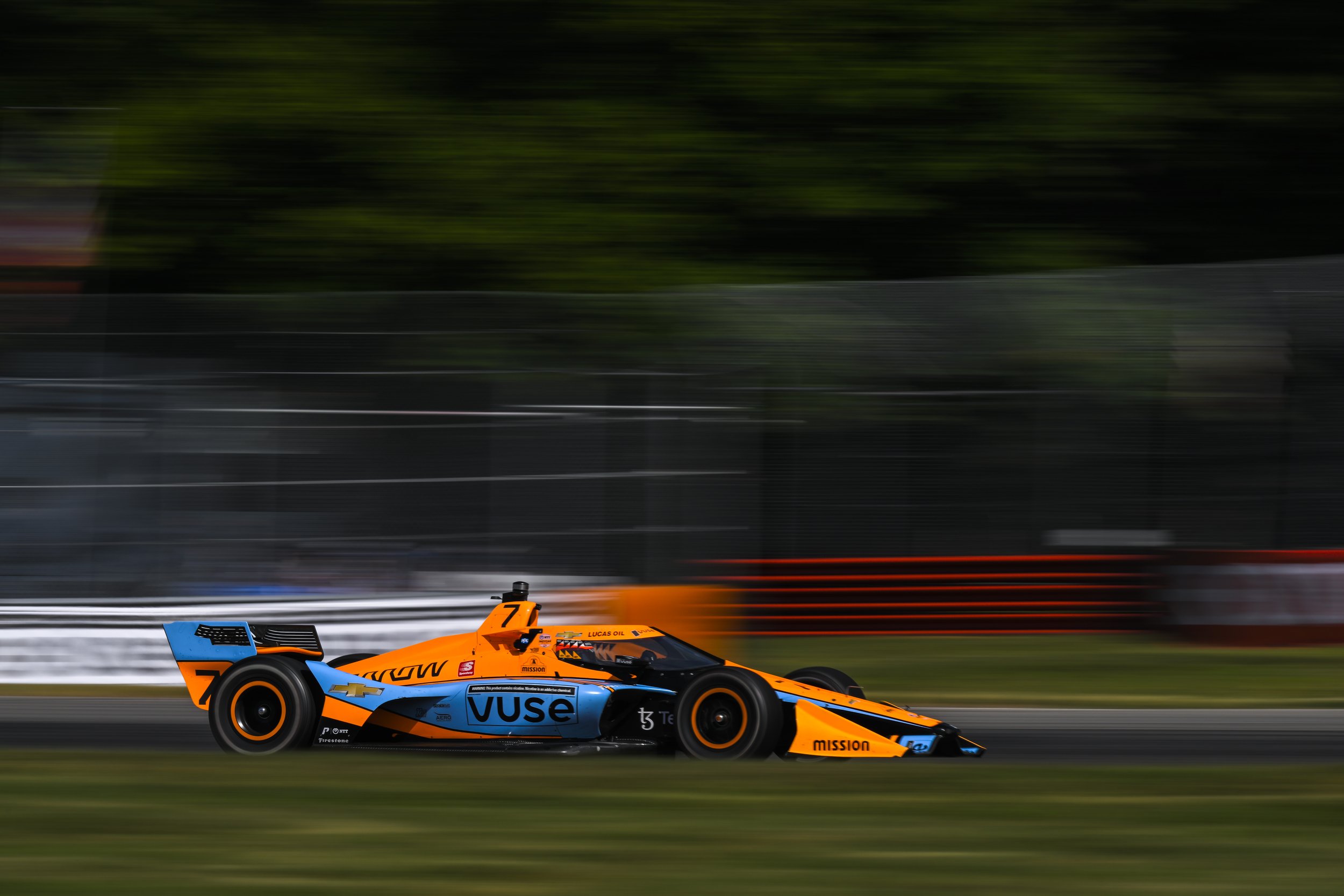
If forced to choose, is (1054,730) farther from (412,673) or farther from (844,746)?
(412,673)

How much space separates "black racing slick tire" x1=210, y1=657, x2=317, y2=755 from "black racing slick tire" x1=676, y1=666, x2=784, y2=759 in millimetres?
1788

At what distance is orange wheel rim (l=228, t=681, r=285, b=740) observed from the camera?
766 cm

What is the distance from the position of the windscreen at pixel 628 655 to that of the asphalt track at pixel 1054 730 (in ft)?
5.02

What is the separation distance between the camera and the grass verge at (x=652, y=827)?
4777 millimetres

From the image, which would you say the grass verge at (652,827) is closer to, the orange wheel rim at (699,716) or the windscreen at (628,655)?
the orange wheel rim at (699,716)

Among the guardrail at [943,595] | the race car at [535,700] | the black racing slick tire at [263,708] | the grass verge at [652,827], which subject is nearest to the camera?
the grass verge at [652,827]

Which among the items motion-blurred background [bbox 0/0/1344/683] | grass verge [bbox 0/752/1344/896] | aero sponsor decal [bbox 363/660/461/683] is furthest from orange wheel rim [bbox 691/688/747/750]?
motion-blurred background [bbox 0/0/1344/683]

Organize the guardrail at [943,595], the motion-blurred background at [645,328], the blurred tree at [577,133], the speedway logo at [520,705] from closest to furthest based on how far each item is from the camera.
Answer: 1. the speedway logo at [520,705]
2. the motion-blurred background at [645,328]
3. the blurred tree at [577,133]
4. the guardrail at [943,595]

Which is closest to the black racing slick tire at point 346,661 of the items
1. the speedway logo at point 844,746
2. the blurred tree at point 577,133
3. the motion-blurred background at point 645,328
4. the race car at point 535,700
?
the race car at point 535,700

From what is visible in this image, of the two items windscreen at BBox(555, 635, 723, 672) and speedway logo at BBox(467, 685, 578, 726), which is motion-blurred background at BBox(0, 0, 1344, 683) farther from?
speedway logo at BBox(467, 685, 578, 726)

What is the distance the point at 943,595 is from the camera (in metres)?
13.5

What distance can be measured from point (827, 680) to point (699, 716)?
33.4 inches

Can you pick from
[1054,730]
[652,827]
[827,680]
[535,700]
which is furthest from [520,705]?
[1054,730]

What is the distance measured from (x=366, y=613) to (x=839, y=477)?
4.36 meters
